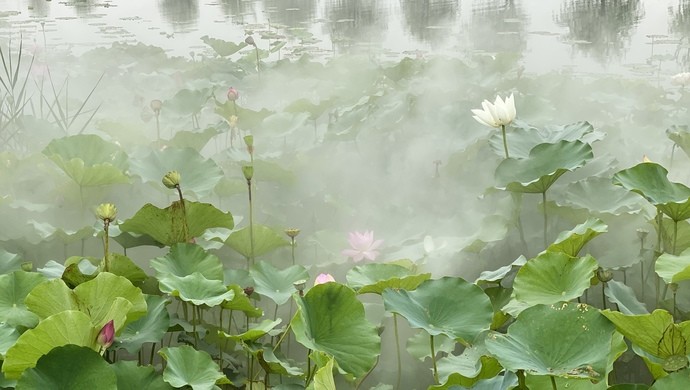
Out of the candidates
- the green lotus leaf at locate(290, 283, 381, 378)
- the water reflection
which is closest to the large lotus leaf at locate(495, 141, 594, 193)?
the green lotus leaf at locate(290, 283, 381, 378)

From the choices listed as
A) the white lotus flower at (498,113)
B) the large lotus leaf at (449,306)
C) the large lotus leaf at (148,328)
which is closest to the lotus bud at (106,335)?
the large lotus leaf at (148,328)

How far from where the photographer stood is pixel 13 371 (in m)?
0.99

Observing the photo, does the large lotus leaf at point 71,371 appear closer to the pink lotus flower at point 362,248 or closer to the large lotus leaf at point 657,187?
the pink lotus flower at point 362,248

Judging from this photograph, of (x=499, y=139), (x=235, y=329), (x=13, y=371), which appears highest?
(x=499, y=139)

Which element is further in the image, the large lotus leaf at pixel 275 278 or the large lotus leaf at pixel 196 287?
the large lotus leaf at pixel 275 278

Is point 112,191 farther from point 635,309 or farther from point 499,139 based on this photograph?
point 635,309

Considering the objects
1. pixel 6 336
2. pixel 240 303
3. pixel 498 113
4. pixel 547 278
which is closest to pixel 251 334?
pixel 240 303

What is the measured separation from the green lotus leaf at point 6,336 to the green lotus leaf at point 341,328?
0.37m

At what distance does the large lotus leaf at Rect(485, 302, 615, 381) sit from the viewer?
0.98 metres

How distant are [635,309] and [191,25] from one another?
3.93 metres

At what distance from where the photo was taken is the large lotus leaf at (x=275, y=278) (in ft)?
4.27

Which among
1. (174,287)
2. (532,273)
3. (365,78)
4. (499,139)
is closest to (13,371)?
(174,287)

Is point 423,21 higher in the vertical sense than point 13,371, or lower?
higher

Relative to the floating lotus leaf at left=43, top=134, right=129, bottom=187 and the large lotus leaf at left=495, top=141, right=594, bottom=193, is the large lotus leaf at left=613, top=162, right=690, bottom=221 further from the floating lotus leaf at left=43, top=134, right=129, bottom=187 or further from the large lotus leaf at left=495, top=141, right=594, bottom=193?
the floating lotus leaf at left=43, top=134, right=129, bottom=187
